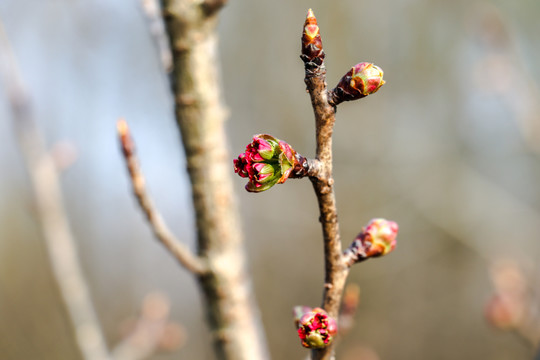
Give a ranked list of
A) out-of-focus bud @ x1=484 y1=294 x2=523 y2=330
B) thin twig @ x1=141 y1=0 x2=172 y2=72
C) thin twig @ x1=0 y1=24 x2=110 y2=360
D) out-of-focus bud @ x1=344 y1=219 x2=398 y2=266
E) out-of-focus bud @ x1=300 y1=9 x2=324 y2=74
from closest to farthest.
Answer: out-of-focus bud @ x1=300 y1=9 x2=324 y2=74
out-of-focus bud @ x1=344 y1=219 x2=398 y2=266
thin twig @ x1=141 y1=0 x2=172 y2=72
thin twig @ x1=0 y1=24 x2=110 y2=360
out-of-focus bud @ x1=484 y1=294 x2=523 y2=330

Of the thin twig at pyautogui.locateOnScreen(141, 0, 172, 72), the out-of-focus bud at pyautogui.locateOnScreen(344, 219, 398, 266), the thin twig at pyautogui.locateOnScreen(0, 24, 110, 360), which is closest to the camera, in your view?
the out-of-focus bud at pyautogui.locateOnScreen(344, 219, 398, 266)

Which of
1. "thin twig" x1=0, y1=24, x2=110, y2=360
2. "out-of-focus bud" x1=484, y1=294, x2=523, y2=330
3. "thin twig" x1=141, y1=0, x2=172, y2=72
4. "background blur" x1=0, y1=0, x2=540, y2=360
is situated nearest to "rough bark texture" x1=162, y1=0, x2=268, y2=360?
"thin twig" x1=141, y1=0, x2=172, y2=72

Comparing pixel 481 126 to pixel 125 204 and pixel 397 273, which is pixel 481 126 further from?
pixel 125 204

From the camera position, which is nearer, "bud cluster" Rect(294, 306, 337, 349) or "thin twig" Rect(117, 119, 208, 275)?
"bud cluster" Rect(294, 306, 337, 349)

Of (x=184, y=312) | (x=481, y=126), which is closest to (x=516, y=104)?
(x=481, y=126)

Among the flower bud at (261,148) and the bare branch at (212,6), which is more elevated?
the bare branch at (212,6)

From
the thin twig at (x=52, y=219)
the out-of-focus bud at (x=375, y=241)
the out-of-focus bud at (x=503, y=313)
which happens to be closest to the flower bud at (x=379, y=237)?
the out-of-focus bud at (x=375, y=241)

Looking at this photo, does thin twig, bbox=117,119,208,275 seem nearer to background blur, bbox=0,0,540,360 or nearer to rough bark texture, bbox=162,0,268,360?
rough bark texture, bbox=162,0,268,360

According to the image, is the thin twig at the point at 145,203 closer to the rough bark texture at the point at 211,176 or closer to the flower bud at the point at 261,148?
the rough bark texture at the point at 211,176
